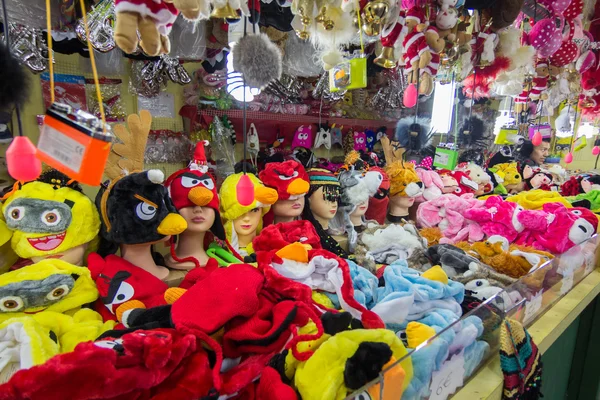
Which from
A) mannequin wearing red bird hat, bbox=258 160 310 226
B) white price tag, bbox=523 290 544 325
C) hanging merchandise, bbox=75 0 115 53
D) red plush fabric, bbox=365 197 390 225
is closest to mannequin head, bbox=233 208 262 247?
mannequin wearing red bird hat, bbox=258 160 310 226

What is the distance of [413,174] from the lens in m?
2.00

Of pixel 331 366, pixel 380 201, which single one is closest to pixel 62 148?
pixel 331 366

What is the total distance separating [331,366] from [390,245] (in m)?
0.95

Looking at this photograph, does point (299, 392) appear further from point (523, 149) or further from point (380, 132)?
point (523, 149)

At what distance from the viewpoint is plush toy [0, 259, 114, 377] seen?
30.2 inches

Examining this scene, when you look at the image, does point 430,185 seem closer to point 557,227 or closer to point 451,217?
point 451,217

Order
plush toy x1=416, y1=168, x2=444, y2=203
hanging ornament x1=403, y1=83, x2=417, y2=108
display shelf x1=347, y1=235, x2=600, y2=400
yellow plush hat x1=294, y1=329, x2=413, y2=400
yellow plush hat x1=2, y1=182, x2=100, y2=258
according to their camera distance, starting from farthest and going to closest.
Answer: plush toy x1=416, y1=168, x2=444, y2=203 < hanging ornament x1=403, y1=83, x2=417, y2=108 < yellow plush hat x1=2, y1=182, x2=100, y2=258 < display shelf x1=347, y1=235, x2=600, y2=400 < yellow plush hat x1=294, y1=329, x2=413, y2=400

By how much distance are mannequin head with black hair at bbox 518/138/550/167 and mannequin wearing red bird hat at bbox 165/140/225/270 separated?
292 centimetres

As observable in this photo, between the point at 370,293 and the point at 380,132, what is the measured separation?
7.42 feet

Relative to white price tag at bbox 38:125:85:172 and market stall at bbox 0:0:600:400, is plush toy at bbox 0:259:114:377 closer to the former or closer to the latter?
market stall at bbox 0:0:600:400

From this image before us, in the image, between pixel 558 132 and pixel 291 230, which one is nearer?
pixel 291 230

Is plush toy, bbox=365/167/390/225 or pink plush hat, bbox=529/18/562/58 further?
pink plush hat, bbox=529/18/562/58

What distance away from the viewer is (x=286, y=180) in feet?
5.03

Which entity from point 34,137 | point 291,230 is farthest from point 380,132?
point 34,137
